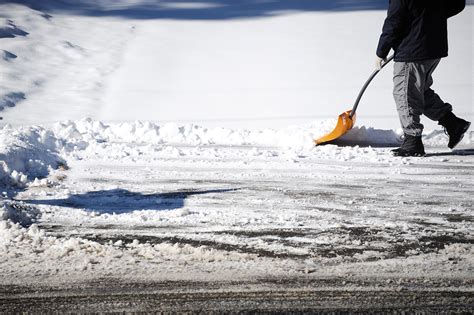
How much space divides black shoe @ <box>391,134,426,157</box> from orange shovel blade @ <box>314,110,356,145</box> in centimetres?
53

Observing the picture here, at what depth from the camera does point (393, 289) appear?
9.91 feet

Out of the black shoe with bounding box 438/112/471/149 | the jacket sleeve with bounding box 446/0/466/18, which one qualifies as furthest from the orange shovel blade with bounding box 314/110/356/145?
the jacket sleeve with bounding box 446/0/466/18

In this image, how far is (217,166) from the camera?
584 centimetres

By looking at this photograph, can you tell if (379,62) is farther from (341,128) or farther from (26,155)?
(26,155)

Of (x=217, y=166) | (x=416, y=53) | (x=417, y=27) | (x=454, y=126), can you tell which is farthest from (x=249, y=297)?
(x=454, y=126)

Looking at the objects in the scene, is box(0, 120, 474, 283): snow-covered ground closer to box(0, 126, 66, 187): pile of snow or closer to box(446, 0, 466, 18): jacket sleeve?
box(0, 126, 66, 187): pile of snow

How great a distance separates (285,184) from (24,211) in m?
1.95

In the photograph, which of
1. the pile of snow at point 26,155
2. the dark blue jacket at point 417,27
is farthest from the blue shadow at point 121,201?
the dark blue jacket at point 417,27

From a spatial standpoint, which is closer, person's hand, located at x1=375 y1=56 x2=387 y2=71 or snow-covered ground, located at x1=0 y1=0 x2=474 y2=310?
snow-covered ground, located at x1=0 y1=0 x2=474 y2=310

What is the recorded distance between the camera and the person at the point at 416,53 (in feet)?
19.3

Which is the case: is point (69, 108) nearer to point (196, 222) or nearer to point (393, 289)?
point (196, 222)

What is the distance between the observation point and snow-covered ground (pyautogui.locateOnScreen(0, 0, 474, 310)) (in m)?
3.46

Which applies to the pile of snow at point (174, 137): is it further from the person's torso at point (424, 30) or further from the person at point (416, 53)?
the person's torso at point (424, 30)

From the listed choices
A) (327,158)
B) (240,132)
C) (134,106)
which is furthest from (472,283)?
(134,106)
